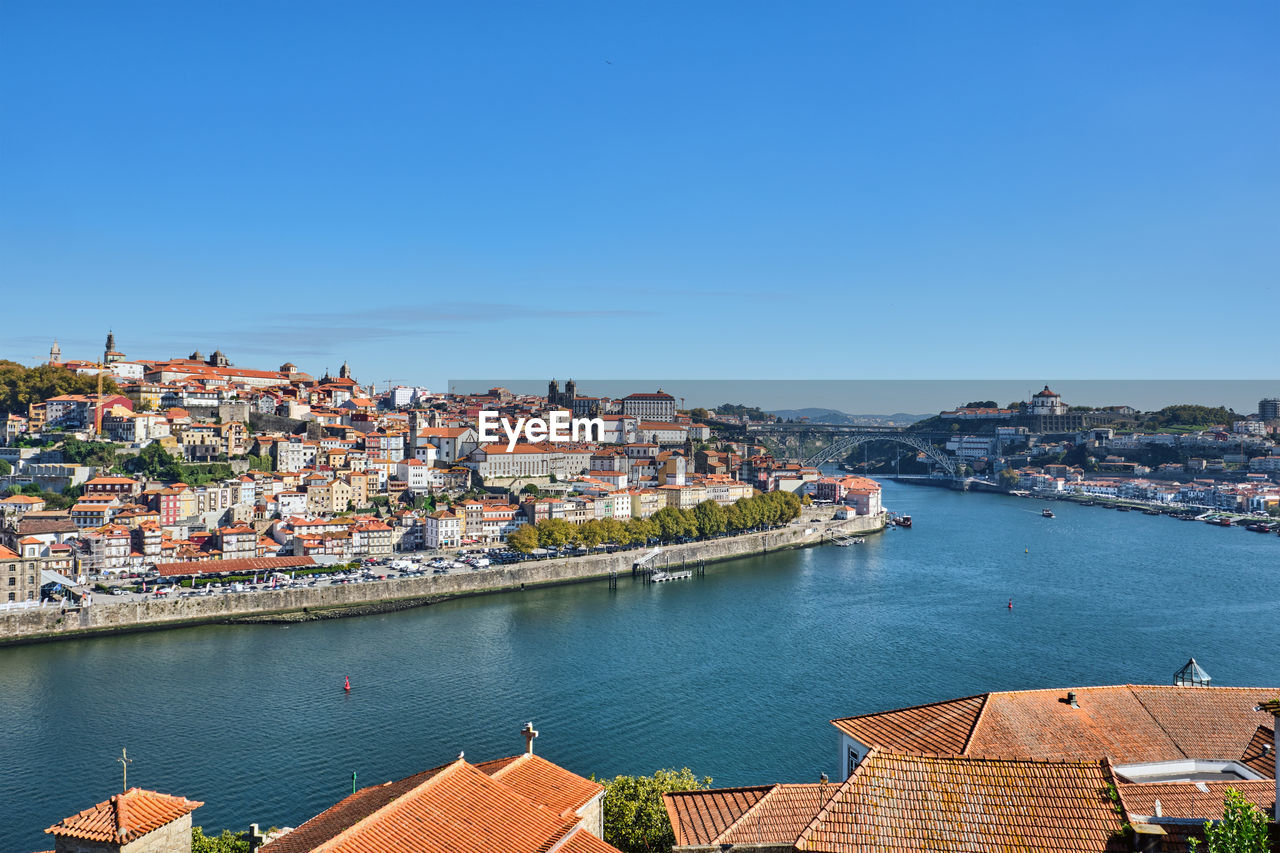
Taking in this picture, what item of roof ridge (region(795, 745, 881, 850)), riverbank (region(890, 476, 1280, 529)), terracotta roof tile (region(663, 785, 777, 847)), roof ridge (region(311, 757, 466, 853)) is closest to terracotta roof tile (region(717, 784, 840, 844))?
terracotta roof tile (region(663, 785, 777, 847))

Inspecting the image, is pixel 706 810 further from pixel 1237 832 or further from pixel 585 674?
pixel 585 674

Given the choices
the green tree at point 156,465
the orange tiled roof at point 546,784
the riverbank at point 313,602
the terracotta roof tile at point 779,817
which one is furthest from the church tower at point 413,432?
the terracotta roof tile at point 779,817

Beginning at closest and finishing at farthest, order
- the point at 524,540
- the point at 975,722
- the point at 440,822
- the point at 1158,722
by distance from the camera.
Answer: the point at 440,822
the point at 975,722
the point at 1158,722
the point at 524,540

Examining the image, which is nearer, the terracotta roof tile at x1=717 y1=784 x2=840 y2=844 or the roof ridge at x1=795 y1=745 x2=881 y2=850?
the roof ridge at x1=795 y1=745 x2=881 y2=850

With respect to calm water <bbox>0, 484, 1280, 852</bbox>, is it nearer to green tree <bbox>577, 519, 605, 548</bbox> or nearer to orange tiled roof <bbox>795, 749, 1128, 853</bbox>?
green tree <bbox>577, 519, 605, 548</bbox>

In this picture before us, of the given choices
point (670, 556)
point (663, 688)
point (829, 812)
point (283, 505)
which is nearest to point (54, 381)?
point (283, 505)

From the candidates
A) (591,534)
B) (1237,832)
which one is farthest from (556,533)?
(1237,832)
